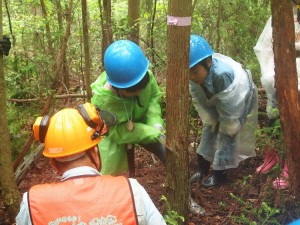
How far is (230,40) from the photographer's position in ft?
17.3

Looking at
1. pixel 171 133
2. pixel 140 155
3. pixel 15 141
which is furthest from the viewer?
pixel 140 155

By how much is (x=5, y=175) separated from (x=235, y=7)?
3.30 meters

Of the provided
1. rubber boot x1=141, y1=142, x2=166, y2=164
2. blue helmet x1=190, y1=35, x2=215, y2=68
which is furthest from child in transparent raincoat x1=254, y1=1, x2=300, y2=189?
rubber boot x1=141, y1=142, x2=166, y2=164

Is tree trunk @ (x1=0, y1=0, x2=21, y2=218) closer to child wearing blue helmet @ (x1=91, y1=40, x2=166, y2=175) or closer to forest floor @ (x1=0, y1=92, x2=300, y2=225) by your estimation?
forest floor @ (x1=0, y1=92, x2=300, y2=225)

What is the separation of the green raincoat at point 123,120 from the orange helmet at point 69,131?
1.30 metres

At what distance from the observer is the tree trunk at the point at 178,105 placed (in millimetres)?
2615

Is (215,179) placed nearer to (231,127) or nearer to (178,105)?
(231,127)

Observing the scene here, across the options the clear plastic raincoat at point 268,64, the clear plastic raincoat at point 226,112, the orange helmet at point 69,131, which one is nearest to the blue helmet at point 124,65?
the clear plastic raincoat at point 226,112

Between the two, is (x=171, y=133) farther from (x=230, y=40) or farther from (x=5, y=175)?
(x=230, y=40)

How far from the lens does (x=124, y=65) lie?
316 cm

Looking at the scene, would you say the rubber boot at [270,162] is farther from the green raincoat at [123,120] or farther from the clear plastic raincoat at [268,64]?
the green raincoat at [123,120]

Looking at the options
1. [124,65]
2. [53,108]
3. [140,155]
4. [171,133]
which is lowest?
[140,155]

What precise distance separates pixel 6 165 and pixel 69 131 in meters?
1.43

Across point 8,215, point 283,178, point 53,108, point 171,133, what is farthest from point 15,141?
point 283,178
